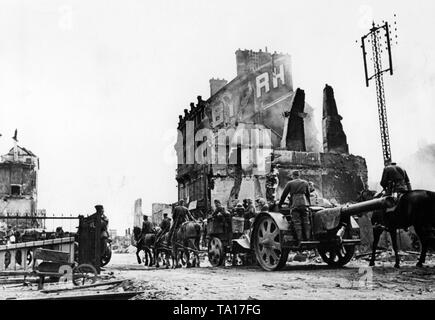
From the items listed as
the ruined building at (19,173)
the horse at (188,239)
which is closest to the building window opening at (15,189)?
the ruined building at (19,173)

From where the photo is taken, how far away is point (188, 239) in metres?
14.3

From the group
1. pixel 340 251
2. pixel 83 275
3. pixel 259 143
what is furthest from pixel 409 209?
pixel 259 143

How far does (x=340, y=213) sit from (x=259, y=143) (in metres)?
23.1

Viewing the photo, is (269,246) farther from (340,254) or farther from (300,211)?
(340,254)

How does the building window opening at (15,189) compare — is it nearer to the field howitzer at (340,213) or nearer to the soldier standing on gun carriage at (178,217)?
the soldier standing on gun carriage at (178,217)

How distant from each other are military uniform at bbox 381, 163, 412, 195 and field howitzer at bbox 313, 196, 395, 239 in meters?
0.76

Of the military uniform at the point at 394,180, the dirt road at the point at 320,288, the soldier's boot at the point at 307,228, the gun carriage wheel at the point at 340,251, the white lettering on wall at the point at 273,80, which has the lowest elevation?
the dirt road at the point at 320,288

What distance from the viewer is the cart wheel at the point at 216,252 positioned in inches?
491

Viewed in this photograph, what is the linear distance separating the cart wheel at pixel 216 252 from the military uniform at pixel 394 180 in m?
5.10

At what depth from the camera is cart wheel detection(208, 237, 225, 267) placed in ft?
40.9

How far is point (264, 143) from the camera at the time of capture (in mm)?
32094

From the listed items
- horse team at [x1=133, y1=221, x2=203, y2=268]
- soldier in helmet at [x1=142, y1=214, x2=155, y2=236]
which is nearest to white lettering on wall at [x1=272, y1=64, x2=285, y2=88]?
soldier in helmet at [x1=142, y1=214, x2=155, y2=236]

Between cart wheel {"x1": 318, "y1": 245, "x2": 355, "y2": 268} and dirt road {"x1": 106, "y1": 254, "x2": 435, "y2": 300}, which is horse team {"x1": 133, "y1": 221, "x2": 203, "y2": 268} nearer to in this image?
cart wheel {"x1": 318, "y1": 245, "x2": 355, "y2": 268}
